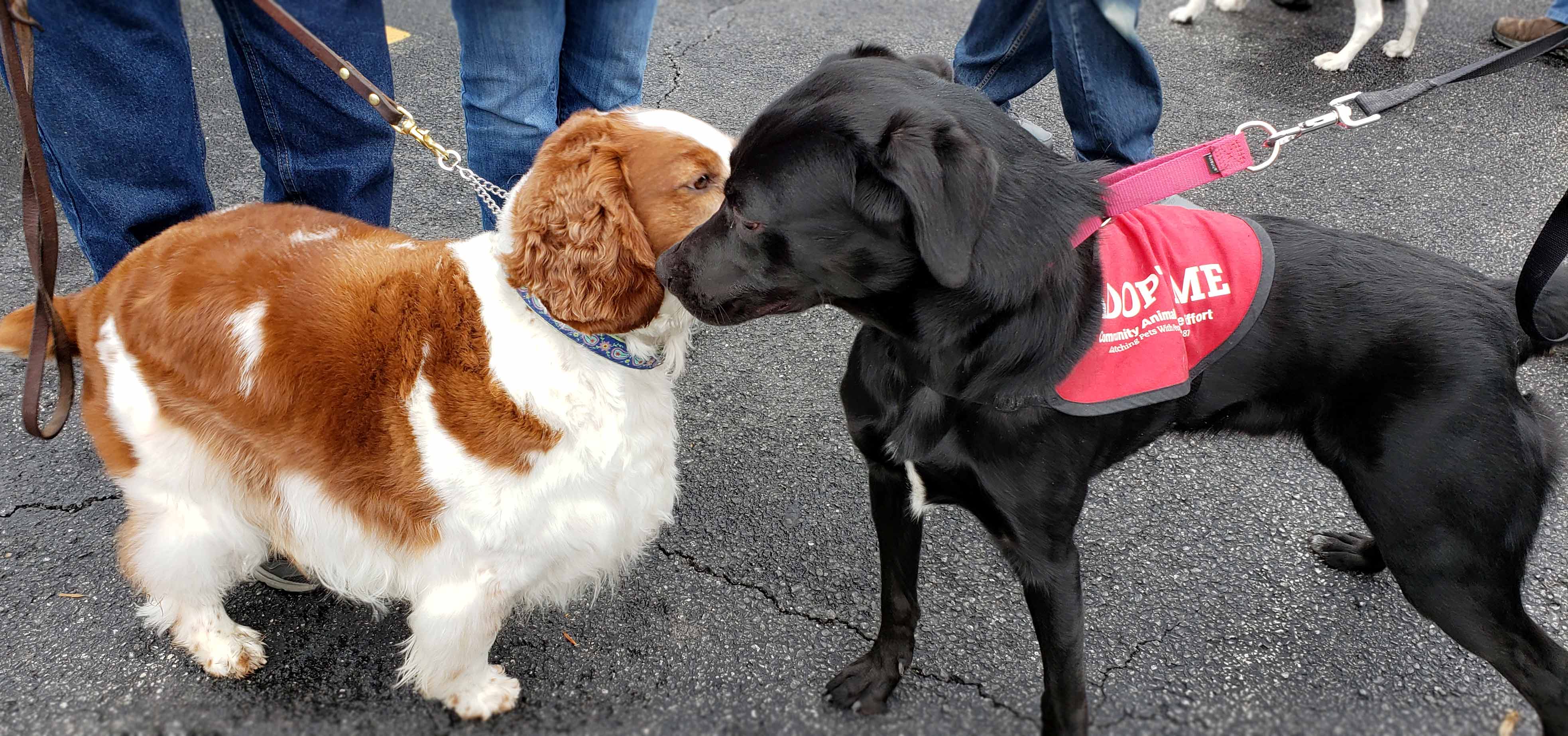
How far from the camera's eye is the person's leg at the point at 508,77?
2.66m

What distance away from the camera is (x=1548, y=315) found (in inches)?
76.9

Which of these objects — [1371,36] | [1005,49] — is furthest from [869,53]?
[1371,36]

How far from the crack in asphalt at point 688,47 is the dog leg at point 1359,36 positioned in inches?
133

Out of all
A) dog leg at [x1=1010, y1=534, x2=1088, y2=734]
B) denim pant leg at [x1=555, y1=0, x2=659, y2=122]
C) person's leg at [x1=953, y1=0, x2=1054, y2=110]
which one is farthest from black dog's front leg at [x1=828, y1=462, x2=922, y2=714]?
person's leg at [x1=953, y1=0, x2=1054, y2=110]

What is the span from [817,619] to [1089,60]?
220 centimetres

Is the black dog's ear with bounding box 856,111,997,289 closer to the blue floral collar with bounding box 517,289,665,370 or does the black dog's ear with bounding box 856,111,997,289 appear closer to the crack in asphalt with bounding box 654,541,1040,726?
Result: the blue floral collar with bounding box 517,289,665,370

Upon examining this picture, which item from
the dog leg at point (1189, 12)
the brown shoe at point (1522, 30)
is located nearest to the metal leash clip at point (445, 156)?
the dog leg at point (1189, 12)

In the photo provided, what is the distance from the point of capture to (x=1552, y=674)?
79.7 inches

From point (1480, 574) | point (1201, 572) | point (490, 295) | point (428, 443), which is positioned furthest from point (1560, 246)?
point (428, 443)

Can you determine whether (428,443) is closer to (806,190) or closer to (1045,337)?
(806,190)

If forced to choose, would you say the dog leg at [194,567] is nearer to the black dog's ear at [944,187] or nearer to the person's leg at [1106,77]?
the black dog's ear at [944,187]

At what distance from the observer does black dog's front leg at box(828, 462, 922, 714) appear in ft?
7.29

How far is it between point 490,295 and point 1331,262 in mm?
1738

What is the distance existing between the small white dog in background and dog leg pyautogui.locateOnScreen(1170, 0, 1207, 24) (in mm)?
745
